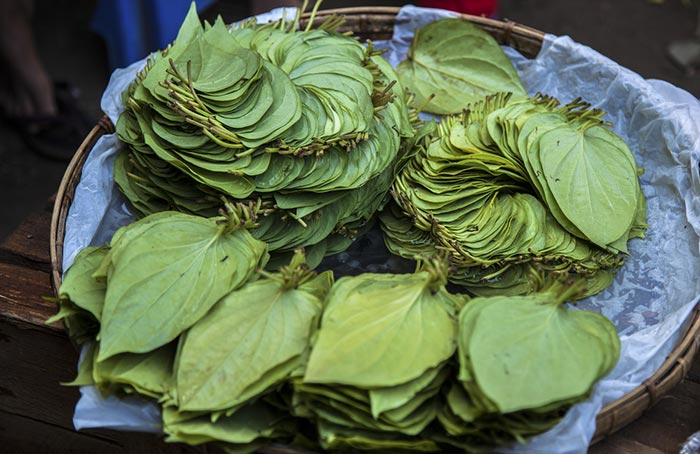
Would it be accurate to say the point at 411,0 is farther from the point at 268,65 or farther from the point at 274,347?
the point at 274,347

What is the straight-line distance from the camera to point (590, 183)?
1486mm

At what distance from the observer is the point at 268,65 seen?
144cm

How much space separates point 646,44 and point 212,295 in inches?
110

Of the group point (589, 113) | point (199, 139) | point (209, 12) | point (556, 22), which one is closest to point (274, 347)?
point (199, 139)

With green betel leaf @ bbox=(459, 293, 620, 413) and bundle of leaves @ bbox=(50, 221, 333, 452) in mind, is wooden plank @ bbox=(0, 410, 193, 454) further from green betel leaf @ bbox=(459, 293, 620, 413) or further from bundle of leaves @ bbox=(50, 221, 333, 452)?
green betel leaf @ bbox=(459, 293, 620, 413)

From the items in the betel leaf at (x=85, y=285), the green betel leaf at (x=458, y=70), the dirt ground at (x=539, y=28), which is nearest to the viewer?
the betel leaf at (x=85, y=285)

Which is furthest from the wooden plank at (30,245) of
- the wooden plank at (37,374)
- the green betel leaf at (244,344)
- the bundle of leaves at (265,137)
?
the green betel leaf at (244,344)

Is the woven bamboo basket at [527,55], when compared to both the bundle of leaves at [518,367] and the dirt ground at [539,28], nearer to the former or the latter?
the bundle of leaves at [518,367]

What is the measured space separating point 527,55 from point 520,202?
0.59m

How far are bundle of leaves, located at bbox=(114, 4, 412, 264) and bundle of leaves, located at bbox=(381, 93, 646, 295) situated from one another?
103 mm

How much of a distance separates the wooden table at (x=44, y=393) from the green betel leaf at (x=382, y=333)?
371mm

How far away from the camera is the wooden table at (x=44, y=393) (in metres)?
1.40

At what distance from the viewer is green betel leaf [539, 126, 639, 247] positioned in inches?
57.4

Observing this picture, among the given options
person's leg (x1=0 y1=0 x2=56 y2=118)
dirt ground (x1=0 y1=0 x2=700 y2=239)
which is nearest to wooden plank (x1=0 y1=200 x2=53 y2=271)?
dirt ground (x1=0 y1=0 x2=700 y2=239)
